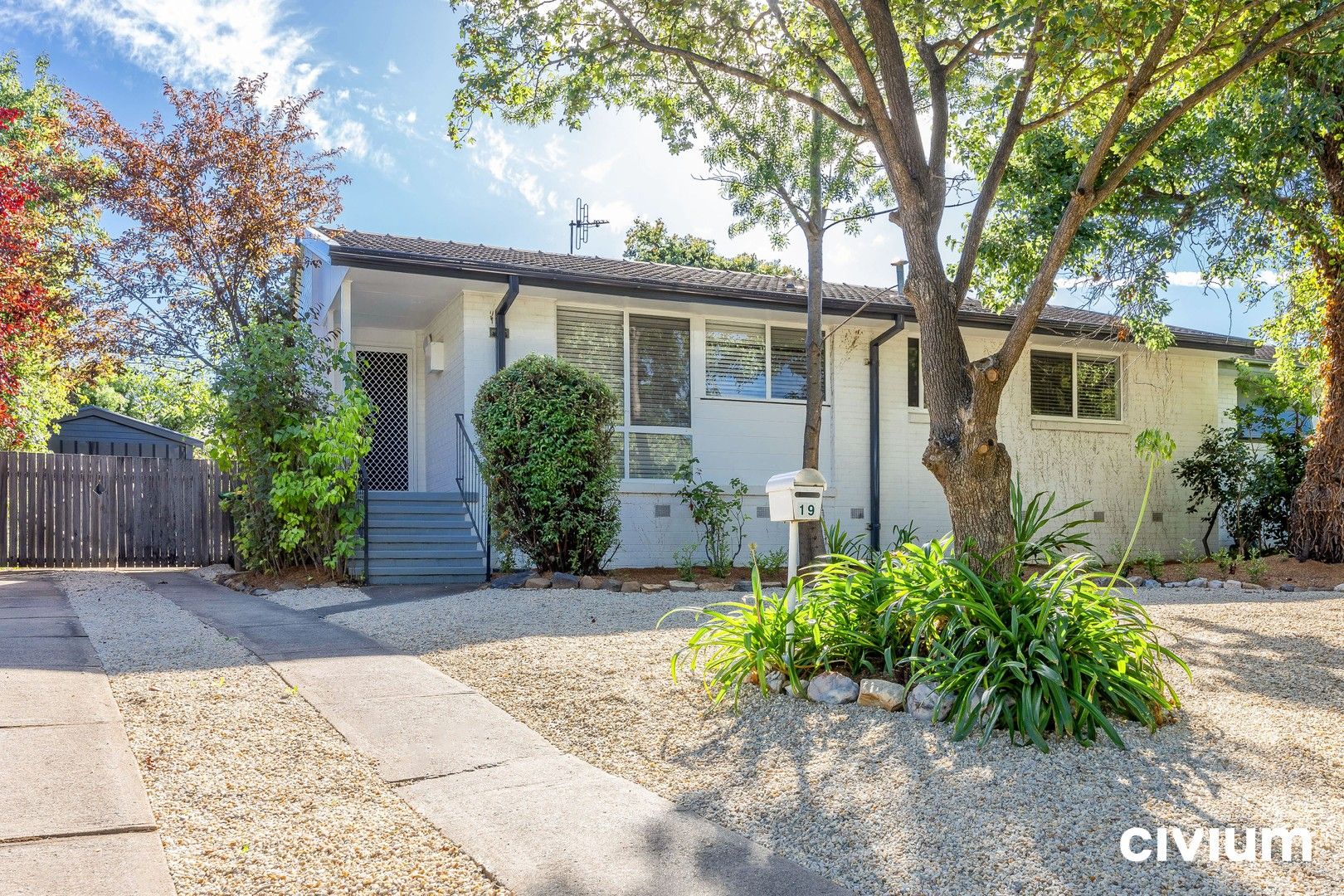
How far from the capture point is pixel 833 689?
4.43m

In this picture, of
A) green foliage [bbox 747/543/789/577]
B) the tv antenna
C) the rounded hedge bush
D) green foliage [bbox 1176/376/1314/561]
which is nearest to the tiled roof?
green foliage [bbox 1176/376/1314/561]

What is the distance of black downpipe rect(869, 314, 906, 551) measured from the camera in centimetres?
1270

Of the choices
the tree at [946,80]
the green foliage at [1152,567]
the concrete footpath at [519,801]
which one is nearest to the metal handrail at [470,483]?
the tree at [946,80]

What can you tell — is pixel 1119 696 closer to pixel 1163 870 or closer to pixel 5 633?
pixel 1163 870

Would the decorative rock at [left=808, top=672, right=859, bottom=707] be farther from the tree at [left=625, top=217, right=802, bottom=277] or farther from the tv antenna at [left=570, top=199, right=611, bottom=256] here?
the tree at [left=625, top=217, right=802, bottom=277]

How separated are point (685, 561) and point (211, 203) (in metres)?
9.73

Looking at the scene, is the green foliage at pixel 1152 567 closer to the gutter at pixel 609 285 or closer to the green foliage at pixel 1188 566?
the green foliage at pixel 1188 566

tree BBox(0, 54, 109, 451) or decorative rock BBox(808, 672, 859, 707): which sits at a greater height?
tree BBox(0, 54, 109, 451)

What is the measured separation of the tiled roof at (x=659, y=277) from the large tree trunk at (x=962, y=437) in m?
5.70

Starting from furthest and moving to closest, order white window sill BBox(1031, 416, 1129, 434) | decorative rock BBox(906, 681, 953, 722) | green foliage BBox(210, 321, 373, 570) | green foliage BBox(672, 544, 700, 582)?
white window sill BBox(1031, 416, 1129, 434) → green foliage BBox(672, 544, 700, 582) → green foliage BBox(210, 321, 373, 570) → decorative rock BBox(906, 681, 953, 722)

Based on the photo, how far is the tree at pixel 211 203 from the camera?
14805mm

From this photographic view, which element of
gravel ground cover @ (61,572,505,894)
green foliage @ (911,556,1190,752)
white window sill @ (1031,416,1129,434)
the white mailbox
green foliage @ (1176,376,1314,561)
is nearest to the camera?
Answer: gravel ground cover @ (61,572,505,894)

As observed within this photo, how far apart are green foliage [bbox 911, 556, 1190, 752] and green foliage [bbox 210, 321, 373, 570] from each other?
6.35 m

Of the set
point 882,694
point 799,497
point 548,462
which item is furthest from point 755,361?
point 882,694
